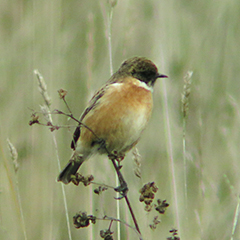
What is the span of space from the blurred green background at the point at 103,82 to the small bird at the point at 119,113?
272 mm

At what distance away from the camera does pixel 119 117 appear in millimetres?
2672

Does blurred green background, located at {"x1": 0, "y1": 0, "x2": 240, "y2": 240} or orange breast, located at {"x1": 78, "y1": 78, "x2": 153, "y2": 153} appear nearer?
orange breast, located at {"x1": 78, "y1": 78, "x2": 153, "y2": 153}

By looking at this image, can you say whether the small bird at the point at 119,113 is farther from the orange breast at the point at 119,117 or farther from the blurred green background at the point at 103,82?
the blurred green background at the point at 103,82

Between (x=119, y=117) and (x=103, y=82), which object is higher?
(x=103, y=82)

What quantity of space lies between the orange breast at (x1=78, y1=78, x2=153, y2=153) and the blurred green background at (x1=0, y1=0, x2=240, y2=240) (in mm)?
365

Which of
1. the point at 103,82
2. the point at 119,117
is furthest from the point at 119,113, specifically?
the point at 103,82

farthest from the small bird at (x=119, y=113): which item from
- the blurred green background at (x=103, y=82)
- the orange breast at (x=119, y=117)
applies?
the blurred green background at (x=103, y=82)

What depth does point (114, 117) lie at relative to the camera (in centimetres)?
267

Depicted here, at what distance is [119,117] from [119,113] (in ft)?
0.08

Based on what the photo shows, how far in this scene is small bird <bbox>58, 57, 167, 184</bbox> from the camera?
267 centimetres

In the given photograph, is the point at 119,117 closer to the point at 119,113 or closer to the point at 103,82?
the point at 119,113

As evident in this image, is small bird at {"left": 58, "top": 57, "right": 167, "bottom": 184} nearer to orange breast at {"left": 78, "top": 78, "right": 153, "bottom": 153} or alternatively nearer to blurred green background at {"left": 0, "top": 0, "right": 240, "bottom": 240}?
orange breast at {"left": 78, "top": 78, "right": 153, "bottom": 153}

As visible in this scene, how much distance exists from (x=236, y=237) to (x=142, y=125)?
962 mm

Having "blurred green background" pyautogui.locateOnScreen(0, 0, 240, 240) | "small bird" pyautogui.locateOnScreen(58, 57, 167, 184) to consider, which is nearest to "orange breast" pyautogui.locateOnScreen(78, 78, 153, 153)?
"small bird" pyautogui.locateOnScreen(58, 57, 167, 184)
